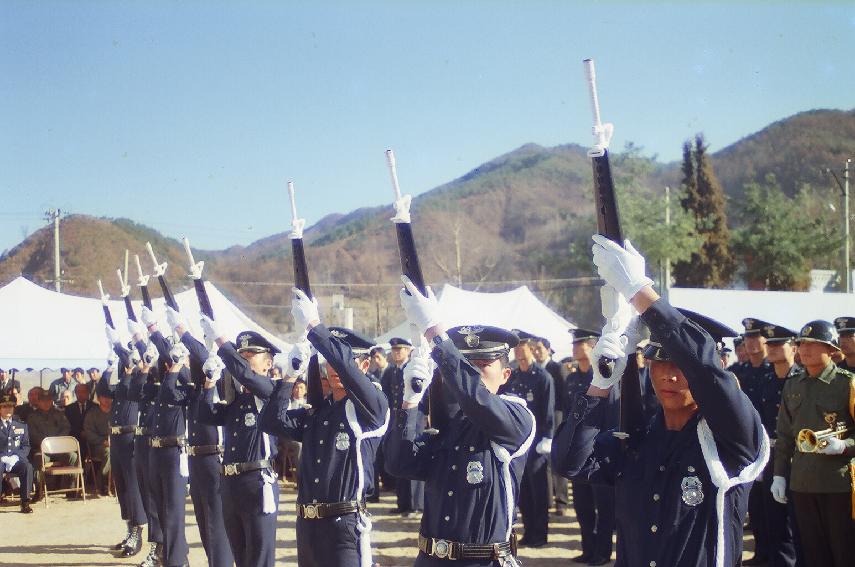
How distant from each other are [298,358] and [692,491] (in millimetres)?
3823

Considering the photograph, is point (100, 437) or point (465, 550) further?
point (100, 437)

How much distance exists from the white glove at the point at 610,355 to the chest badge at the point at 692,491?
49 centimetres

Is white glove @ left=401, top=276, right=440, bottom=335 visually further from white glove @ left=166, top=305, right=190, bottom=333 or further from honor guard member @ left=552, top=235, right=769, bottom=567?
white glove @ left=166, top=305, right=190, bottom=333

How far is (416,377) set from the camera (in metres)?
4.81

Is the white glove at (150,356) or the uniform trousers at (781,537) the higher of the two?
the white glove at (150,356)

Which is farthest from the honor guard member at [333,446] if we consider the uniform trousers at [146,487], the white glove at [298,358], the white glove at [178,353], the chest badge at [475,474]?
the uniform trousers at [146,487]

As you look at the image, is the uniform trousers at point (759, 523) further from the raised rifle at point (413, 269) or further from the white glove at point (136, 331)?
the white glove at point (136, 331)

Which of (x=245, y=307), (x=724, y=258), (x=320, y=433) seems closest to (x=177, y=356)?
(x=320, y=433)

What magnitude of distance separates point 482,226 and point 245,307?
64596 millimetres

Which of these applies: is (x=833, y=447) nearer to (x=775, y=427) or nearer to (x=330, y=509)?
(x=775, y=427)

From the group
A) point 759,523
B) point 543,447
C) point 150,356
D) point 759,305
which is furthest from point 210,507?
point 759,305

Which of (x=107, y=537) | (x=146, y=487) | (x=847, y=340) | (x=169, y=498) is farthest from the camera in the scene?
(x=107, y=537)

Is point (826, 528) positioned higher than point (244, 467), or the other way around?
point (244, 467)

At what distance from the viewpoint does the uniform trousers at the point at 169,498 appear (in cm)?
934
